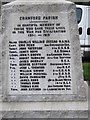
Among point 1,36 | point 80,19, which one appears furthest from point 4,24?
point 80,19

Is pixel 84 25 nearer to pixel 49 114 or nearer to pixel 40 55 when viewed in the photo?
pixel 40 55

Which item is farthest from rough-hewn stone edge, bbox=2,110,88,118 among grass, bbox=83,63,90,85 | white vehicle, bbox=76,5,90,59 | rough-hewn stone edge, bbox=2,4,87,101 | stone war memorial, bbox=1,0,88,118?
white vehicle, bbox=76,5,90,59

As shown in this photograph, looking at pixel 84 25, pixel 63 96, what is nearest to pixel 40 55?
pixel 63 96

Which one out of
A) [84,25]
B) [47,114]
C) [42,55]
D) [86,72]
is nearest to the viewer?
[47,114]

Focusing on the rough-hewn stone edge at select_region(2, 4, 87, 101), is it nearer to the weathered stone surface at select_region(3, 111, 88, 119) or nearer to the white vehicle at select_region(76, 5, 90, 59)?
the weathered stone surface at select_region(3, 111, 88, 119)

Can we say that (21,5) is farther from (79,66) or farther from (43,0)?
(79,66)

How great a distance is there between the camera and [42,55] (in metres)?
5.56

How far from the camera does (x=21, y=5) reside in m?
5.54

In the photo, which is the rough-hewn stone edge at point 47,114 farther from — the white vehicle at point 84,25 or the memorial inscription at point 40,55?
the white vehicle at point 84,25

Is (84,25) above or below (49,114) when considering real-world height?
above

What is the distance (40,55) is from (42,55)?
0.03m

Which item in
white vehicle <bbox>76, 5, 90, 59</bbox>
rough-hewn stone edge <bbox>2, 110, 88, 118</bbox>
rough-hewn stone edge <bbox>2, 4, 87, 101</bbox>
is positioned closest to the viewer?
rough-hewn stone edge <bbox>2, 110, 88, 118</bbox>

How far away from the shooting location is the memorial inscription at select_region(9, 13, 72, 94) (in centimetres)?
553

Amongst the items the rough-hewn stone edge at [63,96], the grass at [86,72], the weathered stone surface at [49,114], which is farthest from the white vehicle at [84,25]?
the weathered stone surface at [49,114]
